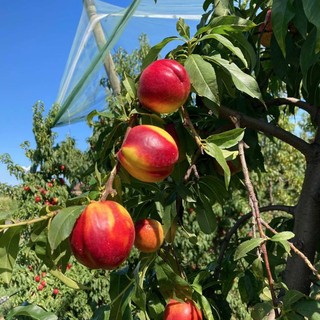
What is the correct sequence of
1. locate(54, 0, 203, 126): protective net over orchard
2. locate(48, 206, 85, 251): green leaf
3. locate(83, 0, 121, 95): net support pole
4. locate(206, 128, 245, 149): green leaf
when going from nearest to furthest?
locate(48, 206, 85, 251): green leaf, locate(206, 128, 245, 149): green leaf, locate(83, 0, 121, 95): net support pole, locate(54, 0, 203, 126): protective net over orchard

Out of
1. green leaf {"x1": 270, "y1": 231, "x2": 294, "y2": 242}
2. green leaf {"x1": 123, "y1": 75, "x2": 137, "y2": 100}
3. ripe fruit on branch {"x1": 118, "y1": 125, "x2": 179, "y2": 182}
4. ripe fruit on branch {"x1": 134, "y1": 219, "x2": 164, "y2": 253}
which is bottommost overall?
ripe fruit on branch {"x1": 134, "y1": 219, "x2": 164, "y2": 253}

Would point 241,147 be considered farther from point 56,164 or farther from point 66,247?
point 56,164

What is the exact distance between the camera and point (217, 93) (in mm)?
558

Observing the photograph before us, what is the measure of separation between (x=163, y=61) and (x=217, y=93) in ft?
0.27

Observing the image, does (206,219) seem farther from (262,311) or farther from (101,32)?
(101,32)

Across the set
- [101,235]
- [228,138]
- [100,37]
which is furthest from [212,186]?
[100,37]

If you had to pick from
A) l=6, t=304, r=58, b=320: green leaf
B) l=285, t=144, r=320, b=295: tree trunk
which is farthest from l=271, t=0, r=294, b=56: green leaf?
l=6, t=304, r=58, b=320: green leaf

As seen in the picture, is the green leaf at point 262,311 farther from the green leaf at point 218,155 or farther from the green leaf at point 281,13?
the green leaf at point 281,13

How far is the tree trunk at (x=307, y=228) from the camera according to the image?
0.68 m

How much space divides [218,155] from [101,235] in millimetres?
177

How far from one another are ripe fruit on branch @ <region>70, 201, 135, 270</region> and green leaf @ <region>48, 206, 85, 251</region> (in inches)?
0.6

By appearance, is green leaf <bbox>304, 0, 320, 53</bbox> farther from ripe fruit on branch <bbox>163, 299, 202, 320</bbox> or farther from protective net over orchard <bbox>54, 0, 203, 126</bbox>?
protective net over orchard <bbox>54, 0, 203, 126</bbox>

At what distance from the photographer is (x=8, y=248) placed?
1.62ft

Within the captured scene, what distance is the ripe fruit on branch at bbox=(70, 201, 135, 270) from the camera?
1.52 feet
